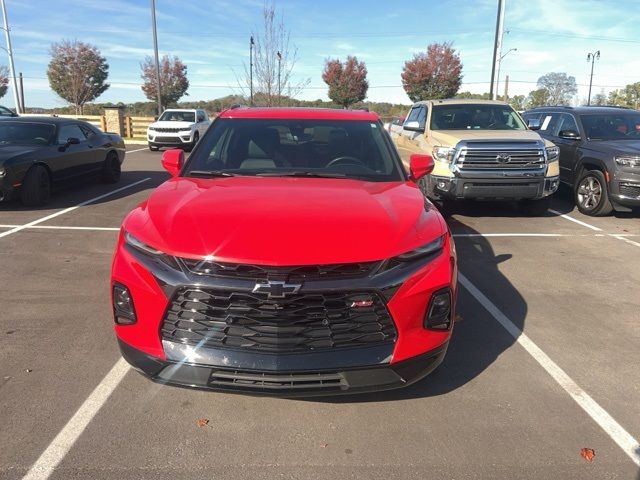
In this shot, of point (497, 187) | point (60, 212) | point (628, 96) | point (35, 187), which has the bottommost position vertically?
point (60, 212)

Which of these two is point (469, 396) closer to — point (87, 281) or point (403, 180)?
point (403, 180)

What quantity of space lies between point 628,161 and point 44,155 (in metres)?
9.92

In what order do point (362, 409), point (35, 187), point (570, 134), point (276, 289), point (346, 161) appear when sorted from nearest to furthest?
point (276, 289) < point (362, 409) < point (346, 161) < point (35, 187) < point (570, 134)

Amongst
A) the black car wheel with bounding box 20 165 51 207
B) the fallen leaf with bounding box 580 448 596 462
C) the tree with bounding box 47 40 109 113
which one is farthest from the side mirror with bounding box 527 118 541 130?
the tree with bounding box 47 40 109 113

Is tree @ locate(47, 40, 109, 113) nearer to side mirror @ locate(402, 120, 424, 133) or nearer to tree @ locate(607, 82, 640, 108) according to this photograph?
side mirror @ locate(402, 120, 424, 133)

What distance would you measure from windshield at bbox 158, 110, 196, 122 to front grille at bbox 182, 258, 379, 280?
66.5 feet

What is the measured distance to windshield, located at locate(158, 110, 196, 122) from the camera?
21.2 m

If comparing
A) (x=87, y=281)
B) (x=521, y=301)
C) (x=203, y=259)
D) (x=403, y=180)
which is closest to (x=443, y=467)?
(x=203, y=259)

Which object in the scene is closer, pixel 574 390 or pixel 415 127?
pixel 574 390

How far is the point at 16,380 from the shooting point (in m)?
3.19

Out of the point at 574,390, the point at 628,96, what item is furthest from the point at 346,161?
the point at 628,96

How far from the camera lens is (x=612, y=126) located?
924 centimetres

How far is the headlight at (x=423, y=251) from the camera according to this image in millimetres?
2604

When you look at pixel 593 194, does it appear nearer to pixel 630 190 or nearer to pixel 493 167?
pixel 630 190
